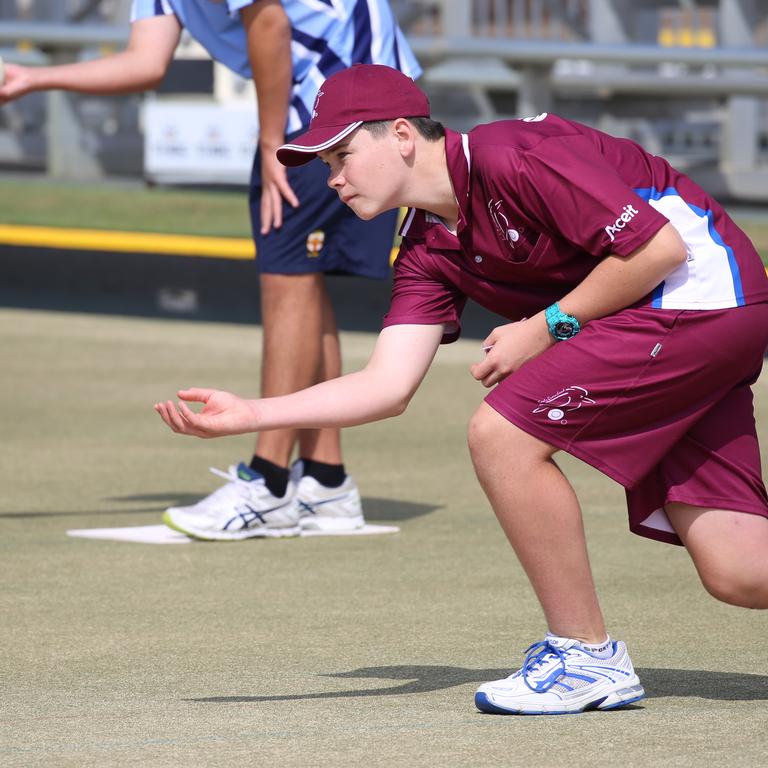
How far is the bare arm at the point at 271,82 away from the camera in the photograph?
5.16 m

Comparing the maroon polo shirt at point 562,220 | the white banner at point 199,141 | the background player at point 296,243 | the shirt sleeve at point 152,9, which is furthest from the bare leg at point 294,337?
the white banner at point 199,141

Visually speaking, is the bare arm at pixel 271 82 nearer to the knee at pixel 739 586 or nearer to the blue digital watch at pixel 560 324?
the blue digital watch at pixel 560 324

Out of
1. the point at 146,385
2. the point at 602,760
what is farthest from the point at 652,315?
the point at 146,385

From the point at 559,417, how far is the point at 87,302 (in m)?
7.30

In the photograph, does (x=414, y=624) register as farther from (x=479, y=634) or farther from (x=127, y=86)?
(x=127, y=86)

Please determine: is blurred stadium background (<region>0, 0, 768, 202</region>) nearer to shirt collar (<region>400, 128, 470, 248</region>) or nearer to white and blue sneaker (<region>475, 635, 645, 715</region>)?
shirt collar (<region>400, 128, 470, 248</region>)

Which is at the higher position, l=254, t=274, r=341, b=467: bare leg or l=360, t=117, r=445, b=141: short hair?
l=360, t=117, r=445, b=141: short hair

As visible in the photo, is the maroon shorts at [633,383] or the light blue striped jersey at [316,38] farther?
the light blue striped jersey at [316,38]

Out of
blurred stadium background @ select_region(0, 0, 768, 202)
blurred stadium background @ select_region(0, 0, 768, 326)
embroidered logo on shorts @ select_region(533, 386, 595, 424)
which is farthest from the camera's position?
blurred stadium background @ select_region(0, 0, 768, 202)

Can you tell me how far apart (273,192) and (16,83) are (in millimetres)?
784

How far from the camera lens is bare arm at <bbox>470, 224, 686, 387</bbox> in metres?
3.17

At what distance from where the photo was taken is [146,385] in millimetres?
7945

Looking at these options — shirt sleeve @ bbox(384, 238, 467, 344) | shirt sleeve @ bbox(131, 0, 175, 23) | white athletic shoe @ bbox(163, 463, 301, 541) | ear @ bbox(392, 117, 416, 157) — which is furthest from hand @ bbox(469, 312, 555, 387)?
shirt sleeve @ bbox(131, 0, 175, 23)

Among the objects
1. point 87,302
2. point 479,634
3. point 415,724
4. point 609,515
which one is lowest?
point 87,302
